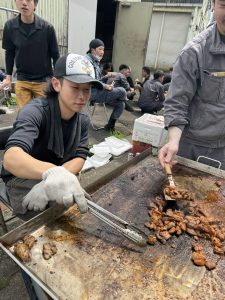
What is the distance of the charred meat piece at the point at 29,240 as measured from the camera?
4.85 feet

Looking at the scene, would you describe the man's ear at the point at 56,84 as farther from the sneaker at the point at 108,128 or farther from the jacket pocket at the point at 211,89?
the sneaker at the point at 108,128

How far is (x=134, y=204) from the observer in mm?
1960

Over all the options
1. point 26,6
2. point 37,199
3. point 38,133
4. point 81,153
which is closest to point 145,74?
point 26,6

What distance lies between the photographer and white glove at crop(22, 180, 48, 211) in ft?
5.78

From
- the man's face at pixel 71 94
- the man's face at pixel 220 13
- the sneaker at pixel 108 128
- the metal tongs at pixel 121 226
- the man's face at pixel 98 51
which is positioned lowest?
the sneaker at pixel 108 128

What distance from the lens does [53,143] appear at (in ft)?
7.38

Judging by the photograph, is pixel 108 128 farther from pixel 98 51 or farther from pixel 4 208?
pixel 4 208

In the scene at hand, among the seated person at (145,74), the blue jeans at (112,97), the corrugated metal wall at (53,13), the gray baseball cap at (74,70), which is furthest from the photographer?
the seated person at (145,74)

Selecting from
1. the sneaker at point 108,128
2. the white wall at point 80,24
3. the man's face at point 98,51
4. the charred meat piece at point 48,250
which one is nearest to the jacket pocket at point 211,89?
the charred meat piece at point 48,250

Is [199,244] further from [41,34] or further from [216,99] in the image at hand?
[41,34]

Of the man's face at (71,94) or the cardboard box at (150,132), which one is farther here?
the cardboard box at (150,132)

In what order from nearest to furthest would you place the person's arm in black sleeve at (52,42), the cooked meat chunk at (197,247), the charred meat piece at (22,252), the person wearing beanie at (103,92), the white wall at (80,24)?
1. the charred meat piece at (22,252)
2. the cooked meat chunk at (197,247)
3. the person's arm in black sleeve at (52,42)
4. the person wearing beanie at (103,92)
5. the white wall at (80,24)

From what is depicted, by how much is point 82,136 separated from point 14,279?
159cm

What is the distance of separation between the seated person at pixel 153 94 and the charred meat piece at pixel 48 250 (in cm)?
673
